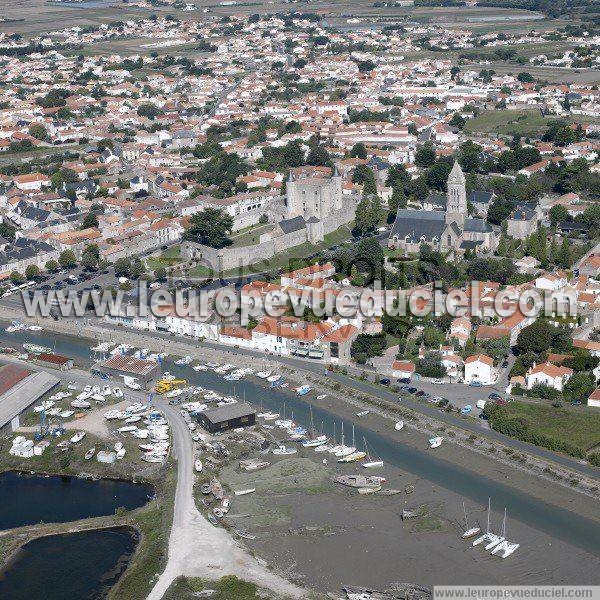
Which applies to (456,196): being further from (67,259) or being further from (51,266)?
(51,266)

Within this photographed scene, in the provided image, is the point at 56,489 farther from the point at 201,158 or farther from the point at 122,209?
the point at 201,158

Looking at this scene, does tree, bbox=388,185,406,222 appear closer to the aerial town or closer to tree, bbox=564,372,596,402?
the aerial town

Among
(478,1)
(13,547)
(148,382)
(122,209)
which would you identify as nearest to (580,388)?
(148,382)

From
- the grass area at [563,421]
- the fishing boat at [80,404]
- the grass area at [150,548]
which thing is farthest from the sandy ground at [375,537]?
the fishing boat at [80,404]

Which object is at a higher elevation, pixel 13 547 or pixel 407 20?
pixel 407 20

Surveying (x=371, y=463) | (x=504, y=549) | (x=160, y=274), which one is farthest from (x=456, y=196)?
(x=504, y=549)

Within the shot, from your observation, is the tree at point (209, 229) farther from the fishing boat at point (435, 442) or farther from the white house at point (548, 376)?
the fishing boat at point (435, 442)
